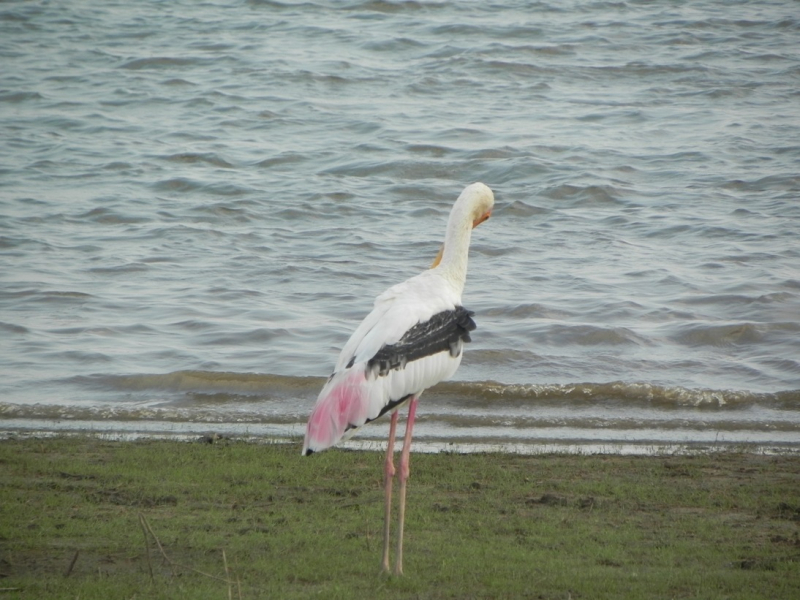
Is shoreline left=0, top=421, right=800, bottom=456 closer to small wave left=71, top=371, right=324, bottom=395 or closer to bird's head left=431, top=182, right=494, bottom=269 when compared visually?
small wave left=71, top=371, right=324, bottom=395

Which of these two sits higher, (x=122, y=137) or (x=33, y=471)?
(x=33, y=471)

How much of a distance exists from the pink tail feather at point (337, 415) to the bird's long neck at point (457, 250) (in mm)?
1103

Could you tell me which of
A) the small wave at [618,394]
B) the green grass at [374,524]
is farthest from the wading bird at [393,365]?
the small wave at [618,394]

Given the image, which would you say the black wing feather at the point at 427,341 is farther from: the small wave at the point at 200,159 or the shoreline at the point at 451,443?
the small wave at the point at 200,159

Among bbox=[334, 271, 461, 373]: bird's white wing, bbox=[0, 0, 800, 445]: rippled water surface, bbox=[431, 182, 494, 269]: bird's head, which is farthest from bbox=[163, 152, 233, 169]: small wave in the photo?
bbox=[334, 271, 461, 373]: bird's white wing

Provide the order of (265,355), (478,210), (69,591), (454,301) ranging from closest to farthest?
(69,591)
(454,301)
(478,210)
(265,355)

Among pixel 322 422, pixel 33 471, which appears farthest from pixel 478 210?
pixel 33 471

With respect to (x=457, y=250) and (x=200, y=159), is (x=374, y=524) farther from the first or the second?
(x=200, y=159)

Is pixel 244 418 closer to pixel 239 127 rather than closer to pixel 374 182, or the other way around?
pixel 374 182

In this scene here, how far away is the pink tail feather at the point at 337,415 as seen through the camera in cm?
603

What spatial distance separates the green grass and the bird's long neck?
4.73 feet

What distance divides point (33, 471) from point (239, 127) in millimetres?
15522

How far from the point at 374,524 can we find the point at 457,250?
1784 mm

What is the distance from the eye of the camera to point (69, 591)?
5211 millimetres
